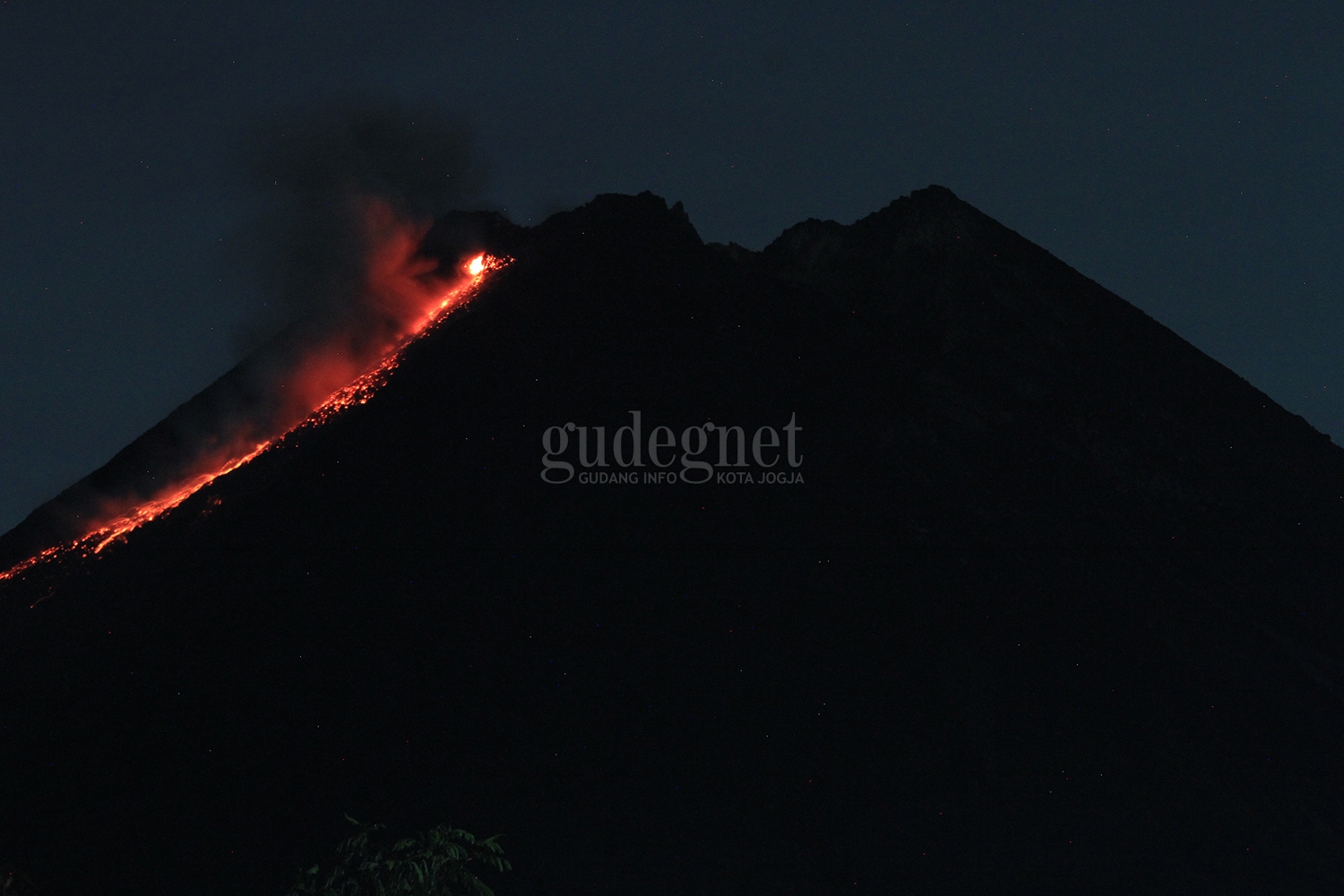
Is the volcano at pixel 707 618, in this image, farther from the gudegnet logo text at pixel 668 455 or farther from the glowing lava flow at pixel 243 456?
the glowing lava flow at pixel 243 456

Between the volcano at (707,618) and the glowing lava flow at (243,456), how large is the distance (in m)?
0.71

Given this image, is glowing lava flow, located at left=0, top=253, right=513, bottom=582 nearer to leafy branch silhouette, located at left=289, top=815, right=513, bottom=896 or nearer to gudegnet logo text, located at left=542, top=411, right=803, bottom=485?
gudegnet logo text, located at left=542, top=411, right=803, bottom=485

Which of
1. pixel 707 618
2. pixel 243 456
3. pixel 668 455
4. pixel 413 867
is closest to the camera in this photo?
pixel 413 867

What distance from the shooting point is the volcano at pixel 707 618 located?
23.4 metres

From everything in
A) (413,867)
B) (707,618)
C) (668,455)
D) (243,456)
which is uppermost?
(243,456)

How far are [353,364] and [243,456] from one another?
17.0 feet

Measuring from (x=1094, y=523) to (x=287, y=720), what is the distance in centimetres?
2321

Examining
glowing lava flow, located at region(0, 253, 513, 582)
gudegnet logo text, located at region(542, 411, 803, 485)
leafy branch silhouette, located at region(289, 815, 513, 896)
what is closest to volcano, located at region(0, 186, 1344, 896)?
gudegnet logo text, located at region(542, 411, 803, 485)

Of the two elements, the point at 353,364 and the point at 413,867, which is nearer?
the point at 413,867

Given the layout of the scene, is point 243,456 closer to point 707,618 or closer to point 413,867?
point 707,618

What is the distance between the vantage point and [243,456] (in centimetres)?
3616

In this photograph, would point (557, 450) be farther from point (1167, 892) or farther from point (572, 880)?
point (1167, 892)

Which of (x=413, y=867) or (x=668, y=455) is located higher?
(x=668, y=455)

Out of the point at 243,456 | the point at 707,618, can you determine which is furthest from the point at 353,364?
the point at 707,618
